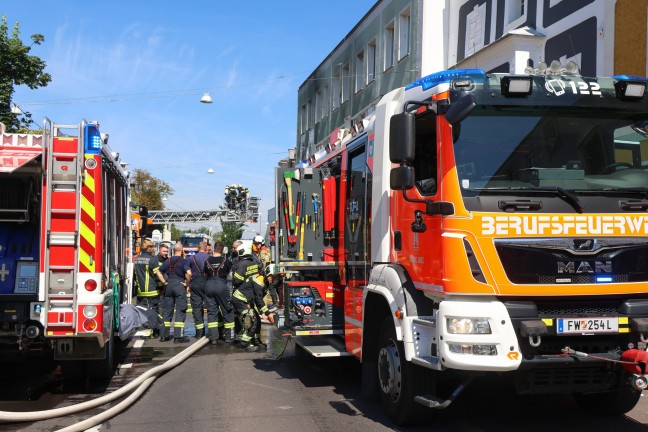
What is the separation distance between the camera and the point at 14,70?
1939cm

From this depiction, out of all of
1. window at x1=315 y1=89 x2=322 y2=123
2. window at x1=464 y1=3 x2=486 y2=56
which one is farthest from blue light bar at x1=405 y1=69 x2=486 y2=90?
window at x1=315 y1=89 x2=322 y2=123

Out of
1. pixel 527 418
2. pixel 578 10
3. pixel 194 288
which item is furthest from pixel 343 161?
pixel 578 10

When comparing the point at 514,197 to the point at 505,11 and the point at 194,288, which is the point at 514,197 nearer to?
the point at 194,288

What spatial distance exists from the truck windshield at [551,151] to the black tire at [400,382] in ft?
4.97

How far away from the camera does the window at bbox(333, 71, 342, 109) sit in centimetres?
3056

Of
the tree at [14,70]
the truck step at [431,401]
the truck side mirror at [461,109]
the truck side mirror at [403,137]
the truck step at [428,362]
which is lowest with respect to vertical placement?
the truck step at [431,401]

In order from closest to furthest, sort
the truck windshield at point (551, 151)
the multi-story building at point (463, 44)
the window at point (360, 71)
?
the truck windshield at point (551, 151) < the multi-story building at point (463, 44) < the window at point (360, 71)

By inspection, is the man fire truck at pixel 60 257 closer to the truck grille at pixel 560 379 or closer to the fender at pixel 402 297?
the fender at pixel 402 297

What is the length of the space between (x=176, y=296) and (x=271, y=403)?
208 inches

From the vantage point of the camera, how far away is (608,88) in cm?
543

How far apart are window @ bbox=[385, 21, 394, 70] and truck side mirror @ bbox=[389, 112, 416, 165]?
63.5ft

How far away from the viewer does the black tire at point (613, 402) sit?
19.5ft

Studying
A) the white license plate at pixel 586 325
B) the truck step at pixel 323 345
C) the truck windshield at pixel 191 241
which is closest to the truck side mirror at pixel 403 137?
the white license plate at pixel 586 325

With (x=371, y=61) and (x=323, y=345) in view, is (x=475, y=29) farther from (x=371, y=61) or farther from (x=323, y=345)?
(x=323, y=345)
